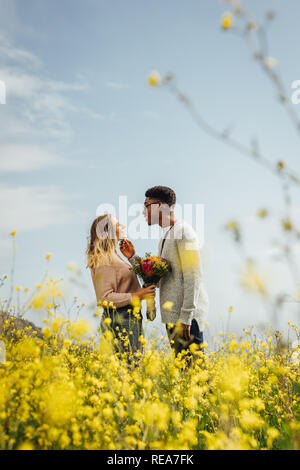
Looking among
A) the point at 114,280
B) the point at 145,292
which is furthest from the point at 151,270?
the point at 114,280

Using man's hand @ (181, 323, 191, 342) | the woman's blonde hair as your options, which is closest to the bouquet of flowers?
the woman's blonde hair

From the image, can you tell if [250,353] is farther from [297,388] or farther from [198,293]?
[198,293]

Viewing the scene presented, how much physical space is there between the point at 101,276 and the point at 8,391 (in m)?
Result: 1.83

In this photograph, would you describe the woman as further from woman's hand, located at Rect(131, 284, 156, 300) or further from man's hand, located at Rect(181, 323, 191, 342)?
man's hand, located at Rect(181, 323, 191, 342)

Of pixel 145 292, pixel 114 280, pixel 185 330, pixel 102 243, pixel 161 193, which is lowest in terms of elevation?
pixel 185 330

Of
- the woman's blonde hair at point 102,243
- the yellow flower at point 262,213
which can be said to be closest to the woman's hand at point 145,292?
the woman's blonde hair at point 102,243

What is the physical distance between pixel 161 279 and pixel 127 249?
0.69 meters

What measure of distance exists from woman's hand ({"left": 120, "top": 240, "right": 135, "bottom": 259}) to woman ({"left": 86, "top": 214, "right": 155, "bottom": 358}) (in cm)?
16

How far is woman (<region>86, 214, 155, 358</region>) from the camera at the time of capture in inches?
151

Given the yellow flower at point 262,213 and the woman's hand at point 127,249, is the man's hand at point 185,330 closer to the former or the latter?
the woman's hand at point 127,249

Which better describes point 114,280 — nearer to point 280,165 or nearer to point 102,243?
point 102,243

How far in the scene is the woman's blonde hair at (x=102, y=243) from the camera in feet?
13.3

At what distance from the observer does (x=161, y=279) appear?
3.99 m
